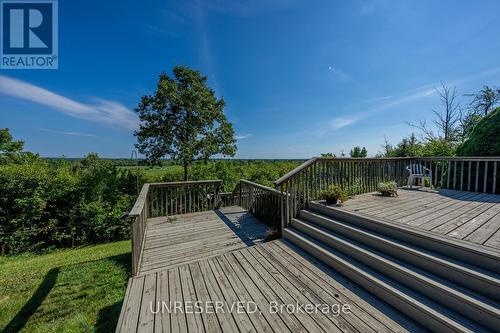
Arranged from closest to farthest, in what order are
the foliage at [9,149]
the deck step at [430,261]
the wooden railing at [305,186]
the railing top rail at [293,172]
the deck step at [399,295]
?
the deck step at [399,295] < the deck step at [430,261] < the railing top rail at [293,172] < the wooden railing at [305,186] < the foliage at [9,149]

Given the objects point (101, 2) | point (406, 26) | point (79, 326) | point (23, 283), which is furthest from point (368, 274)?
point (101, 2)

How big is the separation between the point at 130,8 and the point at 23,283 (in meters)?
7.48

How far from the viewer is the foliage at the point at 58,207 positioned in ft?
20.2

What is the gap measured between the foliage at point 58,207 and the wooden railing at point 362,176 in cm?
683

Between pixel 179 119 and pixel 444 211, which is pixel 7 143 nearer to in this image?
pixel 179 119

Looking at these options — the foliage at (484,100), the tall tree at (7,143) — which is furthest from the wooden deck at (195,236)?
the foliage at (484,100)

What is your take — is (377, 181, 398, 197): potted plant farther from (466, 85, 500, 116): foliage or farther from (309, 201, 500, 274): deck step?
(466, 85, 500, 116): foliage

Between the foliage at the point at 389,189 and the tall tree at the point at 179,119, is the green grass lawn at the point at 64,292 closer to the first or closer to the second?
the tall tree at the point at 179,119

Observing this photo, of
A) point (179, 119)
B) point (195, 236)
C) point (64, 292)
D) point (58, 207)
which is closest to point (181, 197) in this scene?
point (195, 236)

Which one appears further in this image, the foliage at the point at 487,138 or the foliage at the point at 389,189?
the foliage at the point at 487,138

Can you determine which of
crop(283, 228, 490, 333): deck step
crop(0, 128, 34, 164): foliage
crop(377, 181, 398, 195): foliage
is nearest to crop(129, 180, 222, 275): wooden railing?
crop(283, 228, 490, 333): deck step

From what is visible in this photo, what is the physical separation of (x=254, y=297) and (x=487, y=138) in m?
7.92

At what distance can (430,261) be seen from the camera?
212 cm

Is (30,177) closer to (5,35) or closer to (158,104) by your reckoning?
(5,35)
